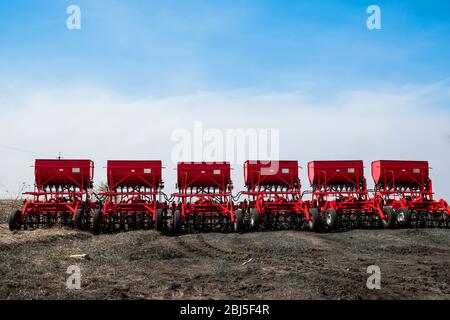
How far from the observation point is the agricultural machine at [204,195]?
19531mm

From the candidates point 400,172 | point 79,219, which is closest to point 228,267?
point 79,219

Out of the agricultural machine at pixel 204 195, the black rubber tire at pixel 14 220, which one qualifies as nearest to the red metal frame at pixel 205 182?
the agricultural machine at pixel 204 195

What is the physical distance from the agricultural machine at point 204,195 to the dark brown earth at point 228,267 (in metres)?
3.08

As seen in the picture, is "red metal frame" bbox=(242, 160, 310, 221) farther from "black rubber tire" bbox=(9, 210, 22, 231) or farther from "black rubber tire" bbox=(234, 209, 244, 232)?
"black rubber tire" bbox=(9, 210, 22, 231)

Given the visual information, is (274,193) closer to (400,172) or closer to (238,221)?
(238,221)

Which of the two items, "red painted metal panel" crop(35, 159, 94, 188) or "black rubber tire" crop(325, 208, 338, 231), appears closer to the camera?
"black rubber tire" crop(325, 208, 338, 231)

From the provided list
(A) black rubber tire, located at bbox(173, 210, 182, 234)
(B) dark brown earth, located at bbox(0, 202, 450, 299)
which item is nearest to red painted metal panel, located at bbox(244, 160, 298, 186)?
(A) black rubber tire, located at bbox(173, 210, 182, 234)

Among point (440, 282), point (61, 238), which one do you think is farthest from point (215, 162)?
point (440, 282)

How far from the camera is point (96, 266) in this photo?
1031 cm

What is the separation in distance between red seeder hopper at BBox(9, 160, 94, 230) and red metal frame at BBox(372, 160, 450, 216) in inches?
480

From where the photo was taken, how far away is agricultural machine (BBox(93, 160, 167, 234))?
1956cm

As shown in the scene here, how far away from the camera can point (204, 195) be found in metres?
20.1

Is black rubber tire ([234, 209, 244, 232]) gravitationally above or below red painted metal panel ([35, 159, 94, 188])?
below

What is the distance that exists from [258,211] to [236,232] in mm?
1175
